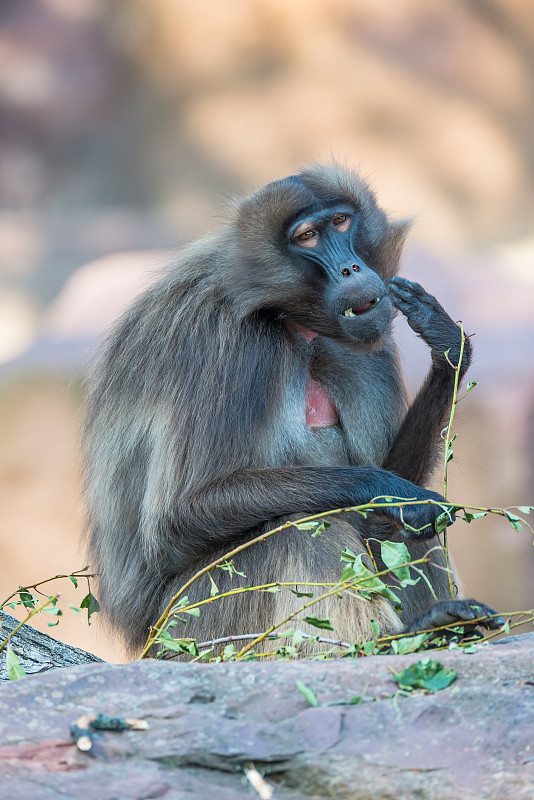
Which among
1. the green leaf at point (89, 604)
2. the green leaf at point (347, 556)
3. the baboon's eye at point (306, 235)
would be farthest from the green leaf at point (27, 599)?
the baboon's eye at point (306, 235)

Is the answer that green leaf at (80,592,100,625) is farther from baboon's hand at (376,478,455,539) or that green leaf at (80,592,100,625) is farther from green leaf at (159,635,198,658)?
baboon's hand at (376,478,455,539)

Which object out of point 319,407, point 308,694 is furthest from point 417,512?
point 308,694

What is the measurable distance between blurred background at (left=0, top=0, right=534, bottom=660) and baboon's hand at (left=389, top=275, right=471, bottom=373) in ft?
11.1

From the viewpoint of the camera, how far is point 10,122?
7605mm

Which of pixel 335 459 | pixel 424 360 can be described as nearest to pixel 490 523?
pixel 424 360

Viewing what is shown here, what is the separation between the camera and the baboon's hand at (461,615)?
2.78 m

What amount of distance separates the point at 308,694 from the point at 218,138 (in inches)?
237

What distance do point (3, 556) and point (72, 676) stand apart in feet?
15.8

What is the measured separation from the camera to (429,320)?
11.8 ft

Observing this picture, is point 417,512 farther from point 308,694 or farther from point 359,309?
point 308,694

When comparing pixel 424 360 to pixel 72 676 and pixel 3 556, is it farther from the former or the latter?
pixel 72 676

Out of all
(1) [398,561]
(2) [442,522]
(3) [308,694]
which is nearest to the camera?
(3) [308,694]

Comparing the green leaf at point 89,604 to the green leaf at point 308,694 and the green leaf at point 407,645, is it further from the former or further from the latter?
the green leaf at point 308,694

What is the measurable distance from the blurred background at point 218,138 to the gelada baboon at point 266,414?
3.37 m
